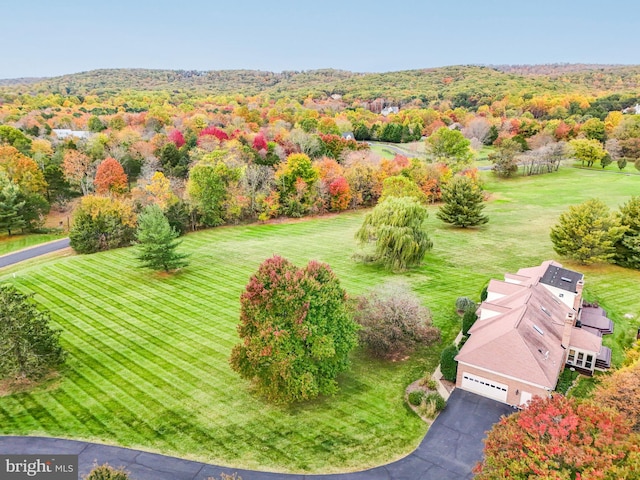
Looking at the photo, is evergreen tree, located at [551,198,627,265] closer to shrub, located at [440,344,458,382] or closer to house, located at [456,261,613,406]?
house, located at [456,261,613,406]

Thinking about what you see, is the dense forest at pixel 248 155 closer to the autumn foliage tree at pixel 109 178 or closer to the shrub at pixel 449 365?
the autumn foliage tree at pixel 109 178

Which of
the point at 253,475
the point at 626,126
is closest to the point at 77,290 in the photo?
the point at 253,475

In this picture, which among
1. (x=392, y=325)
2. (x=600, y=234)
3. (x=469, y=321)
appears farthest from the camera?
(x=600, y=234)

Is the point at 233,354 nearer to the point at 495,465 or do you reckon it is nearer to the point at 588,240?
the point at 495,465

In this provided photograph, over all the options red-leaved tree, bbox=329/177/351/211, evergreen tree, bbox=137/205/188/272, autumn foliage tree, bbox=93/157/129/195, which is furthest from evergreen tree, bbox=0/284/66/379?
red-leaved tree, bbox=329/177/351/211

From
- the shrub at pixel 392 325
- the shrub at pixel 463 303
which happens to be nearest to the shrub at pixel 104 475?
the shrub at pixel 392 325

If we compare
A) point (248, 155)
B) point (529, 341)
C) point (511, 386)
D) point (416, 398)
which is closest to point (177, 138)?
point (248, 155)

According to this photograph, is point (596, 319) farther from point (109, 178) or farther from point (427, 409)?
point (109, 178)
